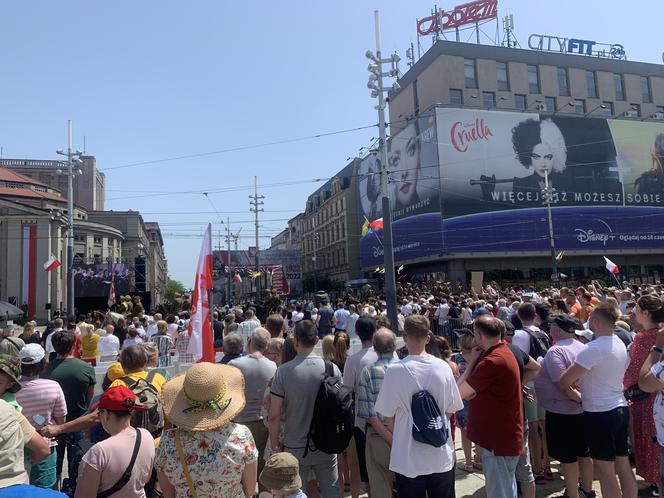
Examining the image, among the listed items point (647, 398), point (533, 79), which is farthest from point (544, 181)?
point (647, 398)

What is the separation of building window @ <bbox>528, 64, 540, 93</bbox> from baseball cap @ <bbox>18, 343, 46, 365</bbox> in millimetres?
53731

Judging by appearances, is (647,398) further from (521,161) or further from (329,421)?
(521,161)

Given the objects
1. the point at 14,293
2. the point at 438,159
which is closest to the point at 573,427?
the point at 438,159

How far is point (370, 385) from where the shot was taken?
14.1ft

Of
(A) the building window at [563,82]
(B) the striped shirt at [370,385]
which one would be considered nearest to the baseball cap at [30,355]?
(B) the striped shirt at [370,385]

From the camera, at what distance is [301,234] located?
87312mm

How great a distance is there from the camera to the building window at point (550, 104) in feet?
163

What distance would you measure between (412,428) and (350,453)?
66.8 inches

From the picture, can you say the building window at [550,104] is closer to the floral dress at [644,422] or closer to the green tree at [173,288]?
the floral dress at [644,422]

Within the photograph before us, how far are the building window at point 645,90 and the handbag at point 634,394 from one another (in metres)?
61.5

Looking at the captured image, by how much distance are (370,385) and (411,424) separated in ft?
2.94

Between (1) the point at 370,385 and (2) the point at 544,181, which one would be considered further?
(2) the point at 544,181

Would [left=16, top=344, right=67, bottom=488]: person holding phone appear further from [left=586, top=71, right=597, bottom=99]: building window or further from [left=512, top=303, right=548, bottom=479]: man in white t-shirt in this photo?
[left=586, top=71, right=597, bottom=99]: building window

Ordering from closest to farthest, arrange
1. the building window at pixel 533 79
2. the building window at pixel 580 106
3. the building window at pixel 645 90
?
the building window at pixel 533 79
the building window at pixel 580 106
the building window at pixel 645 90
